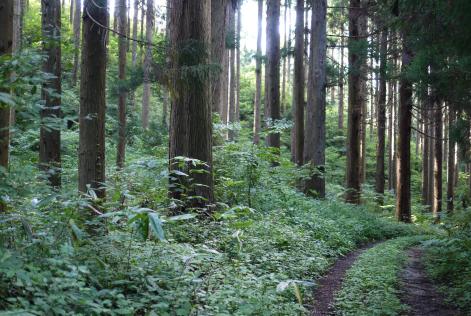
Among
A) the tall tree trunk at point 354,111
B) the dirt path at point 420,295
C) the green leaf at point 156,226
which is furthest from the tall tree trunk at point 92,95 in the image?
the tall tree trunk at point 354,111

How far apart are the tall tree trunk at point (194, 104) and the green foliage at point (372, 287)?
296cm

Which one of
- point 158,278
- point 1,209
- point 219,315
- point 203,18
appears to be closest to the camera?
point 219,315

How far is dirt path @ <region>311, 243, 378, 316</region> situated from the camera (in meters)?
5.87

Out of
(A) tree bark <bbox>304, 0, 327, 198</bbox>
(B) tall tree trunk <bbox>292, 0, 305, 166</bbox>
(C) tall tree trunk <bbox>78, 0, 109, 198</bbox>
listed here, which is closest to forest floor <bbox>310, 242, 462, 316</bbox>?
(C) tall tree trunk <bbox>78, 0, 109, 198</bbox>

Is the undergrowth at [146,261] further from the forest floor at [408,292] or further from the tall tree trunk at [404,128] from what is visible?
the tall tree trunk at [404,128]

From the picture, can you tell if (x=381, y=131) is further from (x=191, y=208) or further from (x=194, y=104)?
(x=191, y=208)

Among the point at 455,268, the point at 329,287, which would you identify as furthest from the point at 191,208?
the point at 455,268

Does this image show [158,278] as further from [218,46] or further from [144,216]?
[218,46]

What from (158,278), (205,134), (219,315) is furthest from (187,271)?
(205,134)

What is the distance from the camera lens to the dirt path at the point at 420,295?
6113 millimetres

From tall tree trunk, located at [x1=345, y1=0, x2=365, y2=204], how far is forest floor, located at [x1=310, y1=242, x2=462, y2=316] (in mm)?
8866

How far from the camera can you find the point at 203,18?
847 cm

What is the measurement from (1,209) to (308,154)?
1333 centimetres

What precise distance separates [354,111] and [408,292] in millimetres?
11584
